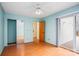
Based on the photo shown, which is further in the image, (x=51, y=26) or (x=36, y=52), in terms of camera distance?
(x=51, y=26)

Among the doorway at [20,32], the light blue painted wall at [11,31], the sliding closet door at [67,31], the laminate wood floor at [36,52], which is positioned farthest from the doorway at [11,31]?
the sliding closet door at [67,31]

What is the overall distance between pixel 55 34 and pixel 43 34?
75.0 inches

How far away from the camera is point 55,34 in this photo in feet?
18.0

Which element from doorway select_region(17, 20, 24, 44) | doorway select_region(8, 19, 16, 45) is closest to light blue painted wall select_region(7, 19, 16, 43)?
doorway select_region(8, 19, 16, 45)

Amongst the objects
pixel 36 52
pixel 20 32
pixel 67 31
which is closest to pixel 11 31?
pixel 20 32

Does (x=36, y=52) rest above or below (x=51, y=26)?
below

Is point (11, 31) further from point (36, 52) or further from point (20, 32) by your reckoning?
point (36, 52)

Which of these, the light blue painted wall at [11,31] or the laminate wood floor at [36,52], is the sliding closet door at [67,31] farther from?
the light blue painted wall at [11,31]

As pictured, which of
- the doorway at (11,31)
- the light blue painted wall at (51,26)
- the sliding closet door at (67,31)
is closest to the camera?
the light blue painted wall at (51,26)

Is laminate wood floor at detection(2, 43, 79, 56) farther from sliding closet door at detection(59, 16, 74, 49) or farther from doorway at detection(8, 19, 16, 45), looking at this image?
doorway at detection(8, 19, 16, 45)

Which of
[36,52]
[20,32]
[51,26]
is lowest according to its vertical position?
[36,52]

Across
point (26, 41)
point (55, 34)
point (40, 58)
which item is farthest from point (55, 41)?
point (40, 58)

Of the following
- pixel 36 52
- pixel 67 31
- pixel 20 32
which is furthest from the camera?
pixel 67 31

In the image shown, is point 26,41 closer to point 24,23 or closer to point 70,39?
point 24,23
